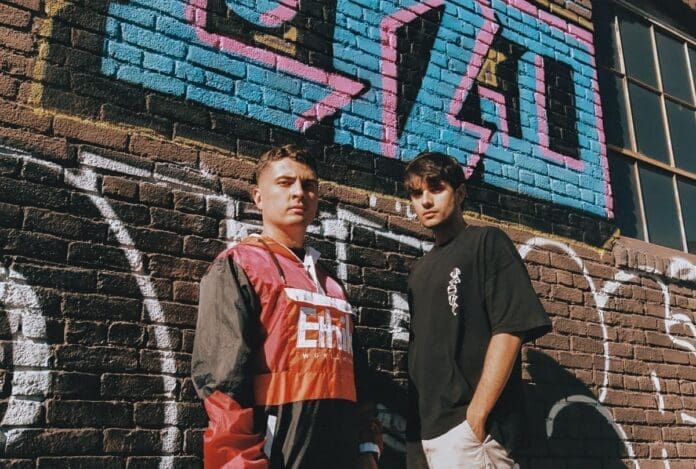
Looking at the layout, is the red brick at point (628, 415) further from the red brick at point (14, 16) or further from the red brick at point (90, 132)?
the red brick at point (14, 16)

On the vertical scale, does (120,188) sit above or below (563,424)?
above

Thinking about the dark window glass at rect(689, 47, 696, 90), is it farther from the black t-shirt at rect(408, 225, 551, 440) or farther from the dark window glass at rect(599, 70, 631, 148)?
the black t-shirt at rect(408, 225, 551, 440)

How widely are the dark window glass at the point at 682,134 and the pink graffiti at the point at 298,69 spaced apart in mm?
3348

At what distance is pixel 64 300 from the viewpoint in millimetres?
2537

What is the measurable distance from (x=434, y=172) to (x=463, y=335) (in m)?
0.69

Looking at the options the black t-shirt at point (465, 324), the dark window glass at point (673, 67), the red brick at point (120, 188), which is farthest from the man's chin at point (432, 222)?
the dark window glass at point (673, 67)

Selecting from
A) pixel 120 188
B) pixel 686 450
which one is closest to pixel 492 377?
pixel 120 188

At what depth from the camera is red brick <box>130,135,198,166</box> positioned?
2865 millimetres

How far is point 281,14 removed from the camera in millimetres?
3490

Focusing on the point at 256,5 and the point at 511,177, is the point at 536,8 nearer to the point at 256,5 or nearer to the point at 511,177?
the point at 511,177

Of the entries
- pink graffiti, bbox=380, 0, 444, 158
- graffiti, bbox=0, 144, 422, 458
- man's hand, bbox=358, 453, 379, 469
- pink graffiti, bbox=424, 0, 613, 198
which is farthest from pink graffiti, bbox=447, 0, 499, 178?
man's hand, bbox=358, 453, 379, 469

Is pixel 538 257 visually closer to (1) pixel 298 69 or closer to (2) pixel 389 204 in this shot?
(2) pixel 389 204

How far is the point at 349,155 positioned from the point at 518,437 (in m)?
1.74

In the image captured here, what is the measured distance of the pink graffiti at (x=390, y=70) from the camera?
3740 millimetres
